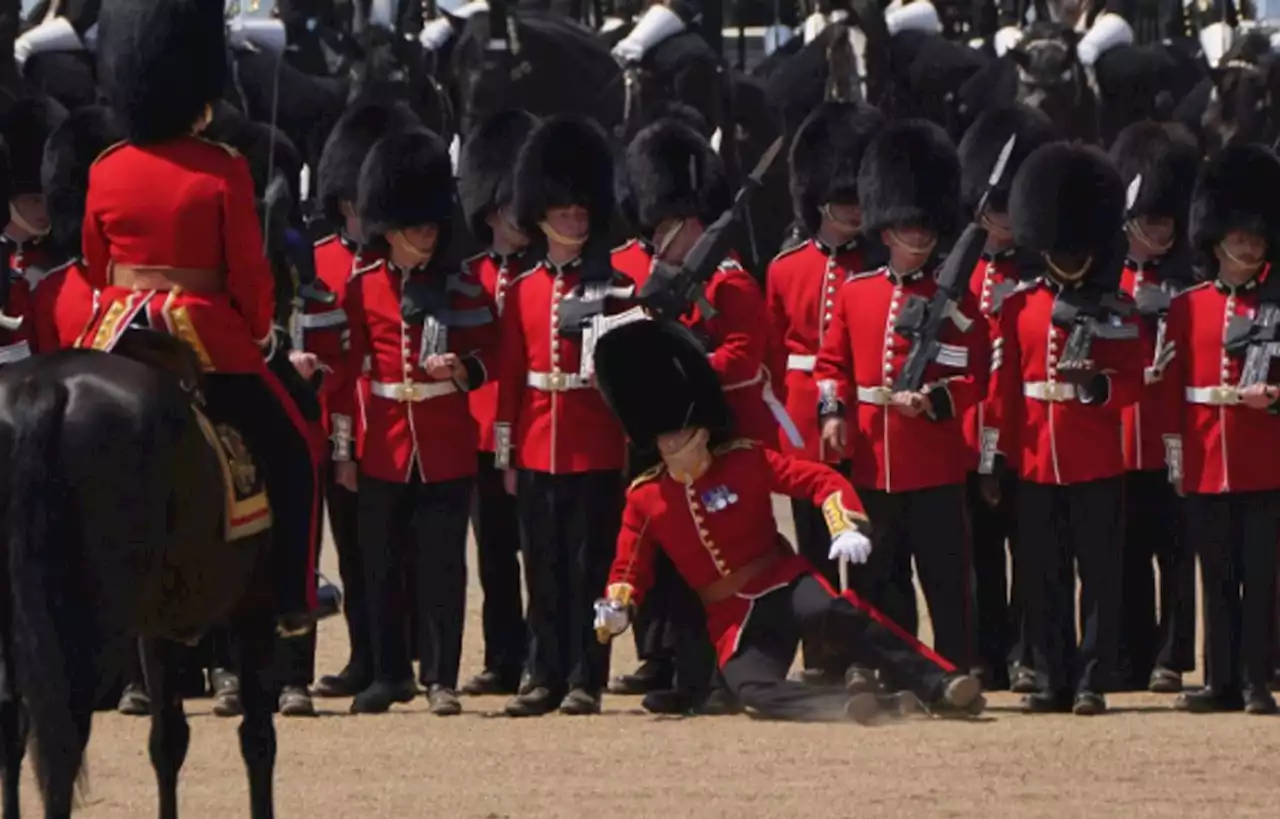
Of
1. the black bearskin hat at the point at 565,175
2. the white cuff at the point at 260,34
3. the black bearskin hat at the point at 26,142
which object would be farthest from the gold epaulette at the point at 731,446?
the white cuff at the point at 260,34

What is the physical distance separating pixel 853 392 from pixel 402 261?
1177 mm

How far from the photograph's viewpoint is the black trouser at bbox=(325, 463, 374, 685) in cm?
977

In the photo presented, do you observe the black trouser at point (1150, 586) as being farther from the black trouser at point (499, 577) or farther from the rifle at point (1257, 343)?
the black trouser at point (499, 577)

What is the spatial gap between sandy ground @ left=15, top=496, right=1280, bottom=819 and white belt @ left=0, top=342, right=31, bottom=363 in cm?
92

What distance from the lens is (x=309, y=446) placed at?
7.33 metres

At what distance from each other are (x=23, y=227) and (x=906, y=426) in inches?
88.9

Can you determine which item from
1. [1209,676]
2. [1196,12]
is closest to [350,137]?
[1209,676]

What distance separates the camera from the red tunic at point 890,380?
927cm

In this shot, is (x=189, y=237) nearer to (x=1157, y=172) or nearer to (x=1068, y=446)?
(x=1068, y=446)

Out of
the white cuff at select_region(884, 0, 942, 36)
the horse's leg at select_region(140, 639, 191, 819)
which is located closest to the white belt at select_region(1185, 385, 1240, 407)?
the horse's leg at select_region(140, 639, 191, 819)

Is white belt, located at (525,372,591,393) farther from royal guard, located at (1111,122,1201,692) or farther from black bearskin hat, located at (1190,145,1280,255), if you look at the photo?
black bearskin hat, located at (1190,145,1280,255)

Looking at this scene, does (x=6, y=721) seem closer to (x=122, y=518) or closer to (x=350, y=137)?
(x=122, y=518)

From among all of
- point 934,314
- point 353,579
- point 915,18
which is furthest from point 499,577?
point 915,18

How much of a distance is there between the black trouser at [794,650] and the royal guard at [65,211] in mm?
1860
